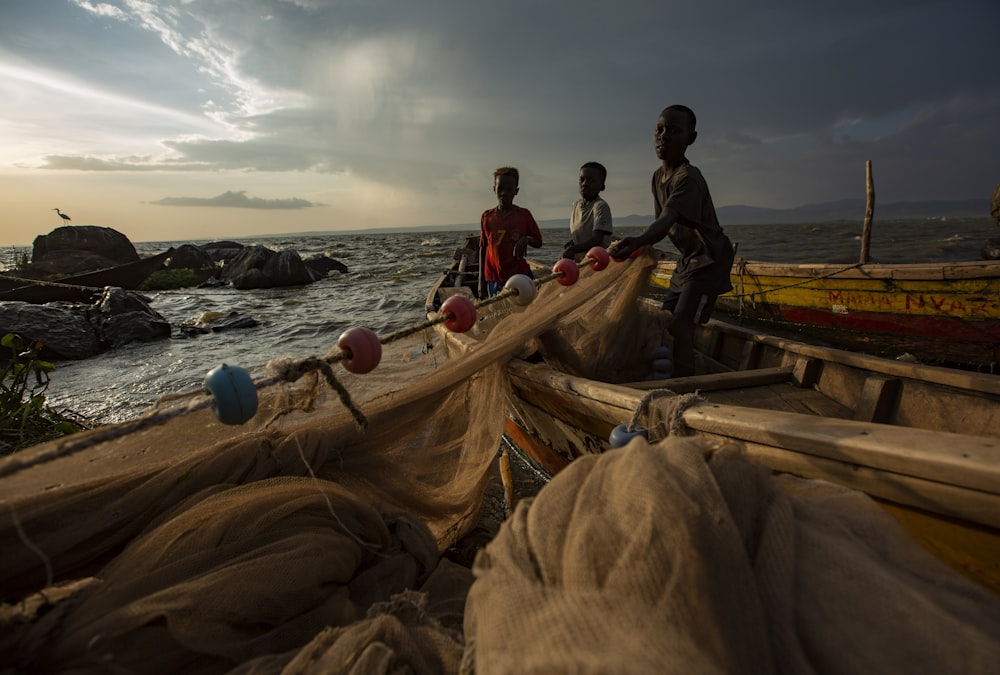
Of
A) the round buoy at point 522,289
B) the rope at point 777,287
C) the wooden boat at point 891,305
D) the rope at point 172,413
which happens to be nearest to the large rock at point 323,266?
the rope at point 777,287

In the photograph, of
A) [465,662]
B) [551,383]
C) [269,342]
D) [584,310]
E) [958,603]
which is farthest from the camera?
[269,342]

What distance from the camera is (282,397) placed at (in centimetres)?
223

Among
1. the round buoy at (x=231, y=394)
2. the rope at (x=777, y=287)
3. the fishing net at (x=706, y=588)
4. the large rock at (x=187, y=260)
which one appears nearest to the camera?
the fishing net at (x=706, y=588)

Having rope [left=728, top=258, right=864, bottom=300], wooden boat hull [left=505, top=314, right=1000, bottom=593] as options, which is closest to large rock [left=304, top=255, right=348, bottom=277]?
rope [left=728, top=258, right=864, bottom=300]

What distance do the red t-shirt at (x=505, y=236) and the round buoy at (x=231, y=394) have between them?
4384mm

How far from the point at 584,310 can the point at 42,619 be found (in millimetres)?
3484

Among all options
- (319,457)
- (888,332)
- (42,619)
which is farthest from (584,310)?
(888,332)

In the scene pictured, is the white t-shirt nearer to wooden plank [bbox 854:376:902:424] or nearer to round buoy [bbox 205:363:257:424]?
wooden plank [bbox 854:376:902:424]

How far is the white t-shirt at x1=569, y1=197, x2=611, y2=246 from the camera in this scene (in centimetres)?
622

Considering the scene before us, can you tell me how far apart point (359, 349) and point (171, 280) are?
24.9 m

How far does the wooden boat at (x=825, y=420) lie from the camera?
1.41 meters

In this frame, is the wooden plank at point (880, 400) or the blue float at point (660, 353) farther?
the blue float at point (660, 353)

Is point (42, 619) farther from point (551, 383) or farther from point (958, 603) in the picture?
point (551, 383)

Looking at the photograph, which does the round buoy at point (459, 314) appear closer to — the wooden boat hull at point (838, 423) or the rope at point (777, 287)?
the wooden boat hull at point (838, 423)
